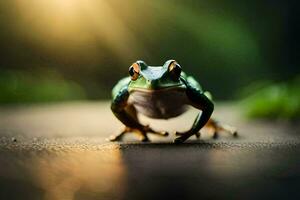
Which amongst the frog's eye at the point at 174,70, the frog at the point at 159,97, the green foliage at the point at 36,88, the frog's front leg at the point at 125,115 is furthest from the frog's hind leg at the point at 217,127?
the green foliage at the point at 36,88

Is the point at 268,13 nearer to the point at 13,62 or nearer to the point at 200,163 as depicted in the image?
the point at 13,62

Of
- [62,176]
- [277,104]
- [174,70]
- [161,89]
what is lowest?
[62,176]

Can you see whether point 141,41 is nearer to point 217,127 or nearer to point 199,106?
point 217,127

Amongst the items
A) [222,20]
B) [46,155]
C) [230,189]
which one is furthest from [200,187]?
[222,20]

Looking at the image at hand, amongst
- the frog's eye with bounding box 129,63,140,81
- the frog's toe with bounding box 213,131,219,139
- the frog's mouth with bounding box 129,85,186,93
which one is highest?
the frog's eye with bounding box 129,63,140,81

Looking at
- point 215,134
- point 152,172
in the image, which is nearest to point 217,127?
point 215,134

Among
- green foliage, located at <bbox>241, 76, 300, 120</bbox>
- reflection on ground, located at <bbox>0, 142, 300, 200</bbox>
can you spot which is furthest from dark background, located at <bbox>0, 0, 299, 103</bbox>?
reflection on ground, located at <bbox>0, 142, 300, 200</bbox>

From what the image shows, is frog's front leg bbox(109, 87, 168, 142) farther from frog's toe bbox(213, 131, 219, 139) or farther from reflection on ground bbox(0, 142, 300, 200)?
reflection on ground bbox(0, 142, 300, 200)
